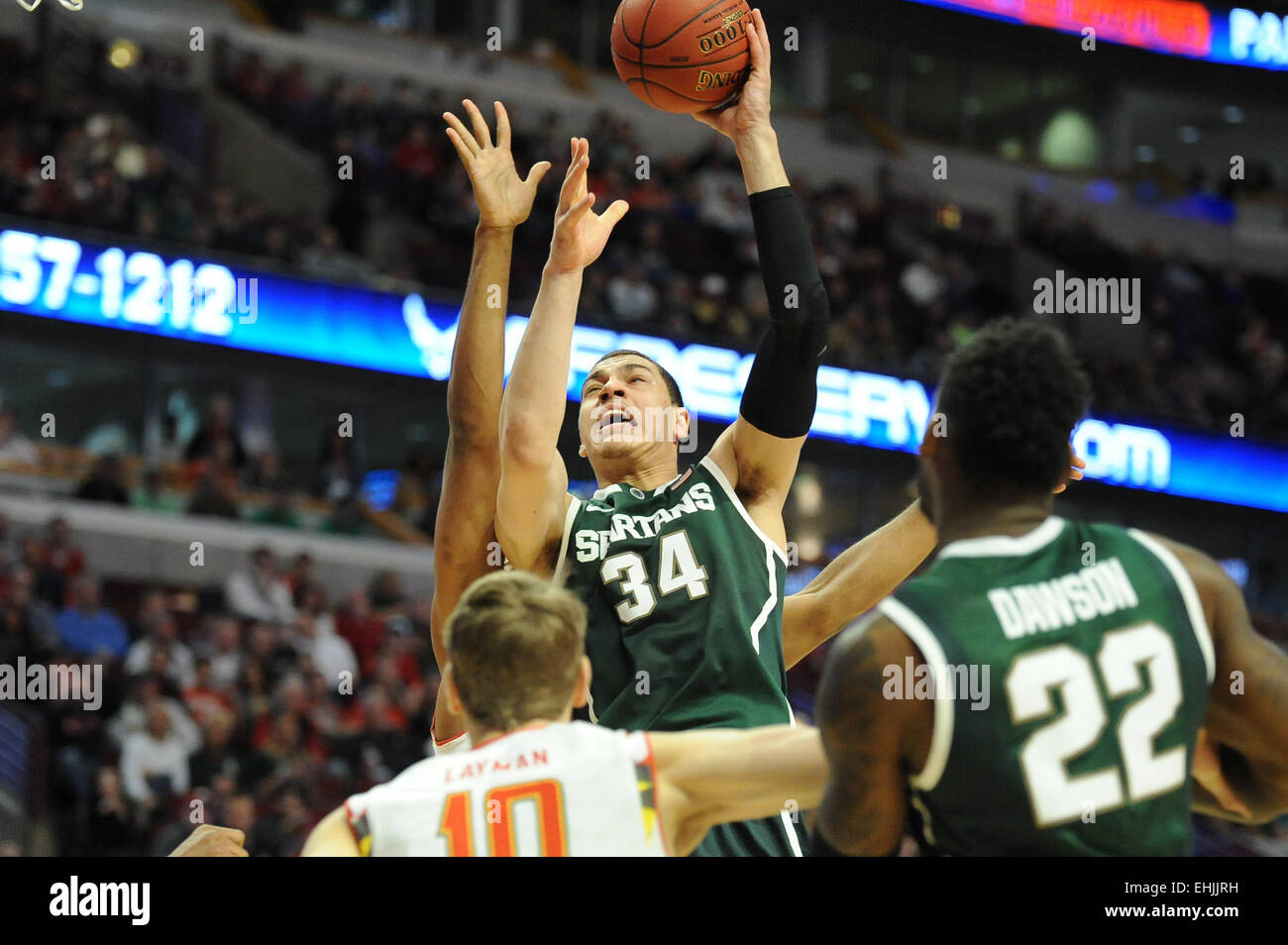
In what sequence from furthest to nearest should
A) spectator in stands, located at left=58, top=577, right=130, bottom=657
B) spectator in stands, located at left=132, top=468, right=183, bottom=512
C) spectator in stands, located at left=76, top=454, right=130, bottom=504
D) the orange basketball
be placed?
spectator in stands, located at left=132, top=468, right=183, bottom=512 → spectator in stands, located at left=76, top=454, right=130, bottom=504 → spectator in stands, located at left=58, top=577, right=130, bottom=657 → the orange basketball

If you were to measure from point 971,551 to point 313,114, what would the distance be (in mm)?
15986

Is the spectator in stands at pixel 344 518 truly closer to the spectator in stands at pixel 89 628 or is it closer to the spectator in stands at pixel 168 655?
the spectator in stands at pixel 89 628

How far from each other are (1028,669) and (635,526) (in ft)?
5.54

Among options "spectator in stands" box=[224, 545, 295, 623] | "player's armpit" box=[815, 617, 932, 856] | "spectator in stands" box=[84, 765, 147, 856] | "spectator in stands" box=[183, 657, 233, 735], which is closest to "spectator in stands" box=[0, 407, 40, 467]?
"spectator in stands" box=[224, 545, 295, 623]

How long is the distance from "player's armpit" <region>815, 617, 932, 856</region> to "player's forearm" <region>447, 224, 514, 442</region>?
1748mm

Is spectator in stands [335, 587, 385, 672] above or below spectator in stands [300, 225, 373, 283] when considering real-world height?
below

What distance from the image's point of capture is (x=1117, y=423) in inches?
701

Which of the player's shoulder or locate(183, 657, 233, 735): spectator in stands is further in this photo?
locate(183, 657, 233, 735): spectator in stands

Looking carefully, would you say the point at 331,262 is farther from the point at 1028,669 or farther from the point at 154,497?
the point at 1028,669

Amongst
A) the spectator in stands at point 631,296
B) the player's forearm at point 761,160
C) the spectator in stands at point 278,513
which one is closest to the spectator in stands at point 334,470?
the spectator in stands at point 278,513

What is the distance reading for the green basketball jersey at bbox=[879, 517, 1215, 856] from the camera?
7.79 ft

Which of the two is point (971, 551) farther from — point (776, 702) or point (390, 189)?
point (390, 189)

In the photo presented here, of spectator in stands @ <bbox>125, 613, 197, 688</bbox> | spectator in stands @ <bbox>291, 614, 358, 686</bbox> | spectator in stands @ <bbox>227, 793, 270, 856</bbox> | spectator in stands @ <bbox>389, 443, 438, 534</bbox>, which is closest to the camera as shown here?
spectator in stands @ <bbox>227, 793, 270, 856</bbox>

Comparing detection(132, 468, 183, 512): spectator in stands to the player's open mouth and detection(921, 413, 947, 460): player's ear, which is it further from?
detection(921, 413, 947, 460): player's ear
